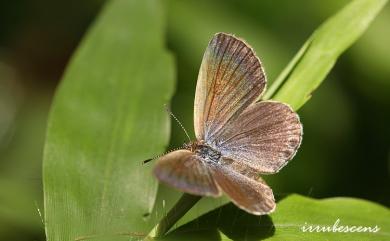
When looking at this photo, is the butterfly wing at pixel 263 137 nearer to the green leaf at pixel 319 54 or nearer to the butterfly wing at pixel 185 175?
the green leaf at pixel 319 54

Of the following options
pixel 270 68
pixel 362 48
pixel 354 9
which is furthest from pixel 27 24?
pixel 354 9

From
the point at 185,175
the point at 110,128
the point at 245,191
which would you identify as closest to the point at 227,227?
the point at 245,191

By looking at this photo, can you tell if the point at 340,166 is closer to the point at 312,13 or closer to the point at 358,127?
the point at 358,127

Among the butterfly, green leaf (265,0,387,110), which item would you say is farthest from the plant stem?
green leaf (265,0,387,110)

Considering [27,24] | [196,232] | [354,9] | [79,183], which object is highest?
[354,9]

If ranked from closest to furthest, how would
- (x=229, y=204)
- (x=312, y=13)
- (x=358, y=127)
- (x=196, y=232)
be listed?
(x=196, y=232), (x=229, y=204), (x=358, y=127), (x=312, y=13)

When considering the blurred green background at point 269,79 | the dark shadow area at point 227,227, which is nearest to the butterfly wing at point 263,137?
the dark shadow area at point 227,227
